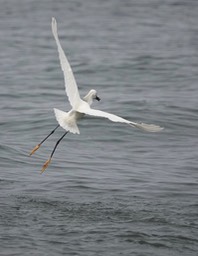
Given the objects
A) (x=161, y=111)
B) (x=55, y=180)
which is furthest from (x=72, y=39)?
(x=55, y=180)

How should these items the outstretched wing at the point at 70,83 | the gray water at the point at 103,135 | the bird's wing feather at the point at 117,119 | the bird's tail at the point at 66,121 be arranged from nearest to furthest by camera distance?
the bird's wing feather at the point at 117,119 < the gray water at the point at 103,135 < the bird's tail at the point at 66,121 < the outstretched wing at the point at 70,83

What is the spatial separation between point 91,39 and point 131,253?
17.6m

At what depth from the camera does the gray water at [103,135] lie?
9.48 m

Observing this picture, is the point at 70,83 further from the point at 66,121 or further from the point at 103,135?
the point at 103,135

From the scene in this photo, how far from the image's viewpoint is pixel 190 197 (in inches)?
438

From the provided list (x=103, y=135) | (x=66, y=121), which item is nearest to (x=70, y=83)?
(x=66, y=121)

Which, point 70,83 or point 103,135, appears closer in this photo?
point 70,83

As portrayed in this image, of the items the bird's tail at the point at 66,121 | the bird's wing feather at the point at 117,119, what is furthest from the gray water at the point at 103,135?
the bird's wing feather at the point at 117,119

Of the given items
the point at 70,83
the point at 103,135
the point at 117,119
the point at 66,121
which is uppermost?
the point at 70,83

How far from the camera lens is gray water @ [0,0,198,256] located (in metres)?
9.48

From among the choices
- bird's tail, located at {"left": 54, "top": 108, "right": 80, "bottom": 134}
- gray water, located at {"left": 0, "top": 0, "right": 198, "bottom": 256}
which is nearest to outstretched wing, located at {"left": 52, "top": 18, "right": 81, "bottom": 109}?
bird's tail, located at {"left": 54, "top": 108, "right": 80, "bottom": 134}

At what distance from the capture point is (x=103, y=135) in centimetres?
1517

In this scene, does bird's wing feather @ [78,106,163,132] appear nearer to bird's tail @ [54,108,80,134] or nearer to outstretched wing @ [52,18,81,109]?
bird's tail @ [54,108,80,134]

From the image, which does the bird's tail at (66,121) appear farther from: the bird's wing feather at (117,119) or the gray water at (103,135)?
the gray water at (103,135)
